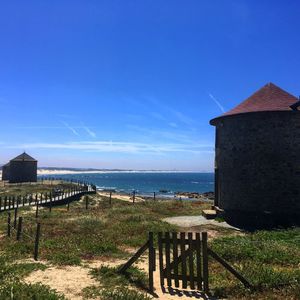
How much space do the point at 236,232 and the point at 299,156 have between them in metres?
5.86

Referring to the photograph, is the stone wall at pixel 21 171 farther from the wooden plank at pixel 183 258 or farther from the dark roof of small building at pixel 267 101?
the wooden plank at pixel 183 258

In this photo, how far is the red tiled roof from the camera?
72.0 ft

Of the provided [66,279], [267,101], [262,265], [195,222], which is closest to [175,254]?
[66,279]

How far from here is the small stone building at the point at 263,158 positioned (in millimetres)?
21281

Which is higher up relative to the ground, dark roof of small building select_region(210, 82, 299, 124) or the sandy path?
dark roof of small building select_region(210, 82, 299, 124)

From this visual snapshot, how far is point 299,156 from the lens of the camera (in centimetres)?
2131

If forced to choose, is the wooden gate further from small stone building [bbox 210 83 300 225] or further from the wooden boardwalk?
the wooden boardwalk

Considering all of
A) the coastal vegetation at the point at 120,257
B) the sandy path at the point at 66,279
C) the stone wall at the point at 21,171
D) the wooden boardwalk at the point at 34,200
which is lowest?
the sandy path at the point at 66,279

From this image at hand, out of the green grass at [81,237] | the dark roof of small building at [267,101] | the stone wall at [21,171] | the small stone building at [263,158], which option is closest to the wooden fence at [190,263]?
the green grass at [81,237]

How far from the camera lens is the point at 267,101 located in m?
22.9

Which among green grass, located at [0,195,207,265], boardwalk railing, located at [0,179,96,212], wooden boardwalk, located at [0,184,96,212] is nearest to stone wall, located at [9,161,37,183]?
boardwalk railing, located at [0,179,96,212]

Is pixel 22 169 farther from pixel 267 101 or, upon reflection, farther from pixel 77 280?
pixel 77 280

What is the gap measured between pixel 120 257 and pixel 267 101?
1424 cm

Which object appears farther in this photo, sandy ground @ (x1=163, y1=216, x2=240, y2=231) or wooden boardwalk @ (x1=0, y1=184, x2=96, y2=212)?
wooden boardwalk @ (x1=0, y1=184, x2=96, y2=212)
